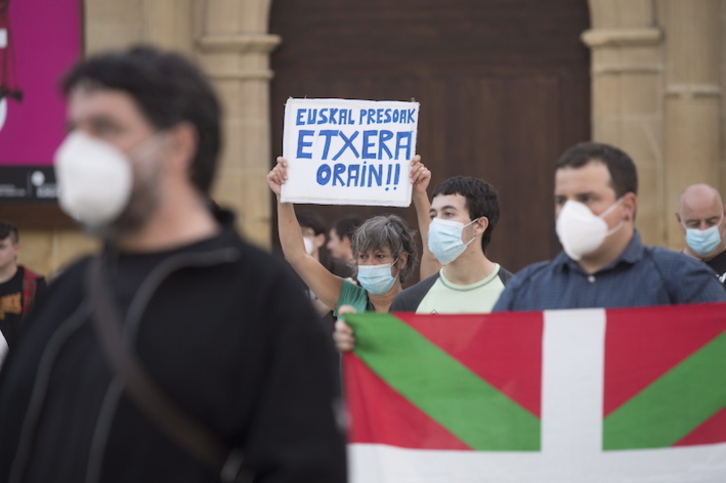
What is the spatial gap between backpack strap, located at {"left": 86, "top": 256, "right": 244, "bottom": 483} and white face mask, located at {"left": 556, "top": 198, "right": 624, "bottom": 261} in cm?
202

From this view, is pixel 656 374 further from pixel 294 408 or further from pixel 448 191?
pixel 294 408

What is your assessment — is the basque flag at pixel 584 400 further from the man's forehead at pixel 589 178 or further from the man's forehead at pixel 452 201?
the man's forehead at pixel 452 201

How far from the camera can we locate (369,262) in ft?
21.1

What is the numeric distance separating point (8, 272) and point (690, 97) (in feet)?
18.4

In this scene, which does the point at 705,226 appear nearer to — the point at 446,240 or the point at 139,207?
the point at 446,240

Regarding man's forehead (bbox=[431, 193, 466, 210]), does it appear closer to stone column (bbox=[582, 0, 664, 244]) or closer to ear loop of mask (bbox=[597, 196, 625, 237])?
ear loop of mask (bbox=[597, 196, 625, 237])

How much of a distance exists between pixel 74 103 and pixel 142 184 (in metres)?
0.22

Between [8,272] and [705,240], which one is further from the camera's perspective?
[8,272]

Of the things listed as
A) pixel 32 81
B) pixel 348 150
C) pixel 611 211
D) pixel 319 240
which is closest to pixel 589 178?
pixel 611 211

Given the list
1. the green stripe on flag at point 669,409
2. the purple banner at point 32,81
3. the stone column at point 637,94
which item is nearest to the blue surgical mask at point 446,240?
the green stripe on flag at point 669,409

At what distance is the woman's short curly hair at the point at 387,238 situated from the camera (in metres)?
6.48

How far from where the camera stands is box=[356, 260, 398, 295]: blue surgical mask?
6.38 metres

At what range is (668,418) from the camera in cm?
452

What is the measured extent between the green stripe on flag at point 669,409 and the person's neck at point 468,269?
137cm
